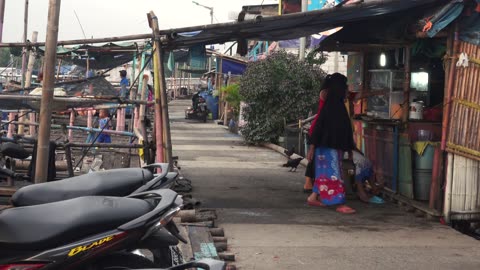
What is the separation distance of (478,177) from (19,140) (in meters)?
5.58

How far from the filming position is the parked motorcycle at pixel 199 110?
26828mm

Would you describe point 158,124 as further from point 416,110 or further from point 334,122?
point 416,110

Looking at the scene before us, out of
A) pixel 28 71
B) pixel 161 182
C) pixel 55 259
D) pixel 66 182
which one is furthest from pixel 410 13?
pixel 28 71

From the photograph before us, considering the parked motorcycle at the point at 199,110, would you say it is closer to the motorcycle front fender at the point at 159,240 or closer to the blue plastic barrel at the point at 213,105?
the blue plastic barrel at the point at 213,105

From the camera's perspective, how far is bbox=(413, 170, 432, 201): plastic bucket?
784 centimetres

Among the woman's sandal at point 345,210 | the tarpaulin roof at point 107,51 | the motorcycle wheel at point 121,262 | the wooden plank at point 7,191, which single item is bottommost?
the woman's sandal at point 345,210

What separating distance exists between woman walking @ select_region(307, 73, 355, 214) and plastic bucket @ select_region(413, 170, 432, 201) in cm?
98

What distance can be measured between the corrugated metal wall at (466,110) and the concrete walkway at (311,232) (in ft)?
3.35

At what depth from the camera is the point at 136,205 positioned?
10.3 ft

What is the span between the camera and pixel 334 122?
7.69 meters

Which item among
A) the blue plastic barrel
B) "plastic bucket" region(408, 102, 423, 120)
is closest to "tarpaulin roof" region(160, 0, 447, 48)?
"plastic bucket" region(408, 102, 423, 120)

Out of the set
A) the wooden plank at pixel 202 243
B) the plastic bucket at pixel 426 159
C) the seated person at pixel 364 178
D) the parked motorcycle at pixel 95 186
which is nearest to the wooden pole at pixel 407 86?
the plastic bucket at pixel 426 159

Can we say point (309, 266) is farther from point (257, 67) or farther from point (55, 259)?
point (257, 67)

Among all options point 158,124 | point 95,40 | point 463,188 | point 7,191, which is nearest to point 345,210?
point 463,188
